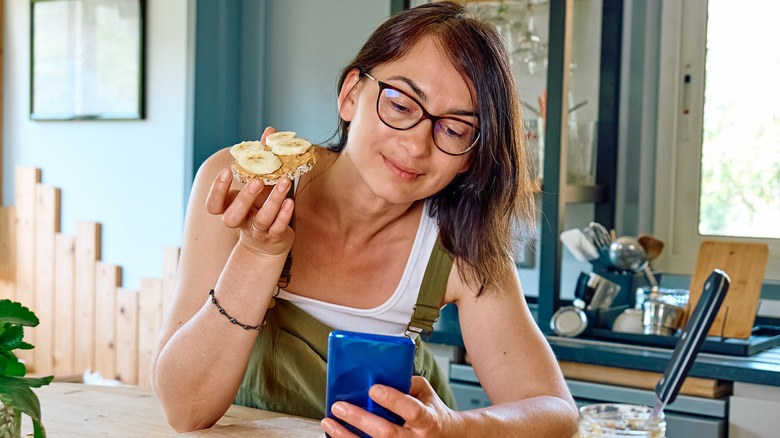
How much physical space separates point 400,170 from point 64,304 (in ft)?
9.19

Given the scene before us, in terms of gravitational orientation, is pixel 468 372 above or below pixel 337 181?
below

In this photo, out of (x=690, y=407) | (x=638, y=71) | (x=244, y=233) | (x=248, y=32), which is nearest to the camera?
(x=244, y=233)

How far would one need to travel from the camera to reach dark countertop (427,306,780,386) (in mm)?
1984

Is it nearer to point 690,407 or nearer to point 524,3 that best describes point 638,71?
point 524,3

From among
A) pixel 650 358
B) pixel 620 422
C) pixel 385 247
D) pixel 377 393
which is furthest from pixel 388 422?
pixel 650 358

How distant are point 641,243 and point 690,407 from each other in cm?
63

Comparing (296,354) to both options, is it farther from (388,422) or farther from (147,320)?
(147,320)

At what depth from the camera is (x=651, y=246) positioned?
2543 millimetres

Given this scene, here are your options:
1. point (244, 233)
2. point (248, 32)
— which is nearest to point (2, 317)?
point (244, 233)

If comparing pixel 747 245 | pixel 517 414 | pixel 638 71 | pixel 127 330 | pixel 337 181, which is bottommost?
pixel 127 330

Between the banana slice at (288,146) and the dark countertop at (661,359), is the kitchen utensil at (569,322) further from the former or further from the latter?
the banana slice at (288,146)

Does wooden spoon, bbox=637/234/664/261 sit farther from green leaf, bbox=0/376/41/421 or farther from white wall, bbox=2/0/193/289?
green leaf, bbox=0/376/41/421

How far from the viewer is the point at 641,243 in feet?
8.36

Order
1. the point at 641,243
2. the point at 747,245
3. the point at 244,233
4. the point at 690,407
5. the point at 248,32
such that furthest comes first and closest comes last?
the point at 248,32, the point at 641,243, the point at 747,245, the point at 690,407, the point at 244,233
